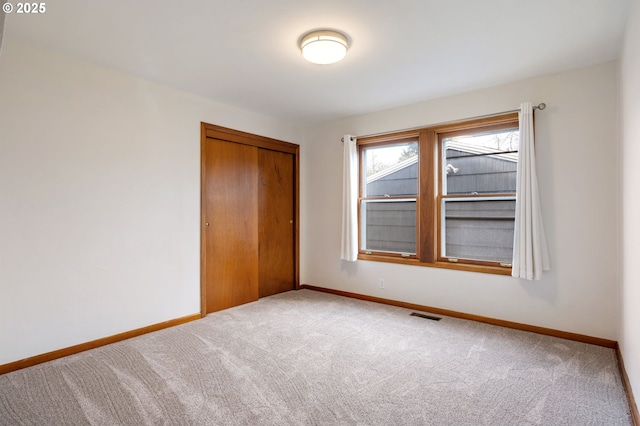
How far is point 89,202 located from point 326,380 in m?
2.45

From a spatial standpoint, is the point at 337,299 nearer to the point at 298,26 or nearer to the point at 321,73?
the point at 321,73

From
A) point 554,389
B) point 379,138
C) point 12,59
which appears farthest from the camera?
point 379,138

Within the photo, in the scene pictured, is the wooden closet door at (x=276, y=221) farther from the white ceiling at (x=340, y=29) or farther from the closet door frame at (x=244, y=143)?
the white ceiling at (x=340, y=29)

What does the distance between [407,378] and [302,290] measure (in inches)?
109

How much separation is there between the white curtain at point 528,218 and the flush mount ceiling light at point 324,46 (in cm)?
188

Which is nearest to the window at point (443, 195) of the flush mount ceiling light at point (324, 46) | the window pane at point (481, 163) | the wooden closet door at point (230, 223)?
the window pane at point (481, 163)

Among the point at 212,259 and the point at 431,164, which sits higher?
the point at 431,164

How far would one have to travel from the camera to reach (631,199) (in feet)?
7.07

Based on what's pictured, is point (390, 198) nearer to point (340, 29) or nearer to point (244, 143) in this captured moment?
point (244, 143)

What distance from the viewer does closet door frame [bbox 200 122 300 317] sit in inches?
150

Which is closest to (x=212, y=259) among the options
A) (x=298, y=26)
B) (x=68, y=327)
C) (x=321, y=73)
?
(x=68, y=327)

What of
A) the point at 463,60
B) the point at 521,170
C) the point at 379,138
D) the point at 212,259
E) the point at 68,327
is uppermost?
the point at 463,60

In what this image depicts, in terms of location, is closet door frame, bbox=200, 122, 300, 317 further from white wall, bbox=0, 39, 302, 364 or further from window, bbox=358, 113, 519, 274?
window, bbox=358, 113, 519, 274

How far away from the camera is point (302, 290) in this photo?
5.03 metres
